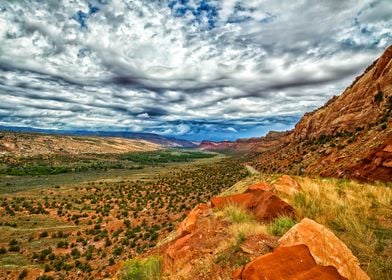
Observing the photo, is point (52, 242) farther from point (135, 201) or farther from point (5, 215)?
point (135, 201)

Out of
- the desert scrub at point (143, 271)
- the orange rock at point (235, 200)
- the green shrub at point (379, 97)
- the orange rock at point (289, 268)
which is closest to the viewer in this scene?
the orange rock at point (289, 268)

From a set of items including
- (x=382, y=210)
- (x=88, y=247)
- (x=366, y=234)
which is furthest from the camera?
(x=88, y=247)

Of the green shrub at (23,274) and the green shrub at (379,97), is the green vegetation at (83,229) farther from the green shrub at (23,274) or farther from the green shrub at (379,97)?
the green shrub at (379,97)

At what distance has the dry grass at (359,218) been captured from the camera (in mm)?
5766

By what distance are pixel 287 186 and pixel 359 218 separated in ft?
13.9

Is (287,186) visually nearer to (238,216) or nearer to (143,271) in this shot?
(238,216)

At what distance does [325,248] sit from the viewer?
18.4ft

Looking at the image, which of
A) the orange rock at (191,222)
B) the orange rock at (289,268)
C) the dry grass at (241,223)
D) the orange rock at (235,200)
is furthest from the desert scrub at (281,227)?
the orange rock at (191,222)

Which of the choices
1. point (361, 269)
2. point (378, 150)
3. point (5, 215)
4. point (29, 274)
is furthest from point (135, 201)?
point (361, 269)

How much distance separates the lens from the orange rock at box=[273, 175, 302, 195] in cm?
1195

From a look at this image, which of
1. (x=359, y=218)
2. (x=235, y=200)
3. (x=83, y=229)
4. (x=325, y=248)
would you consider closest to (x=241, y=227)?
(x=325, y=248)

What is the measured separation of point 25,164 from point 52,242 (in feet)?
370

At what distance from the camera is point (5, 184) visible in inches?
3054

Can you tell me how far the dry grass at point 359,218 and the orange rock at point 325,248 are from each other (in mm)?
277
